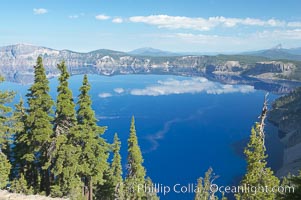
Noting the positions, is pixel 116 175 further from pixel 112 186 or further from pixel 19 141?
pixel 19 141

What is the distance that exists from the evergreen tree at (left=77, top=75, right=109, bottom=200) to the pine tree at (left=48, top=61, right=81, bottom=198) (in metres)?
0.84

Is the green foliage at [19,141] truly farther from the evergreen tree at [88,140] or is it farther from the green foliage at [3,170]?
the evergreen tree at [88,140]

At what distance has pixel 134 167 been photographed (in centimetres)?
5438

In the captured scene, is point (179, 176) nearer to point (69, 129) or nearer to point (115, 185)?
point (115, 185)

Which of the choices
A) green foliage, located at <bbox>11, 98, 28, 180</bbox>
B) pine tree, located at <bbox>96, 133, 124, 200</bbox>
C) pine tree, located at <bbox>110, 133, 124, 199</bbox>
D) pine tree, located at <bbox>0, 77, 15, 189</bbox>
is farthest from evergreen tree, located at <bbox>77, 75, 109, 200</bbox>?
pine tree, located at <bbox>96, 133, 124, 200</bbox>

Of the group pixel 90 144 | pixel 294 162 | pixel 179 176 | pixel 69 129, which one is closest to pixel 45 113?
pixel 69 129

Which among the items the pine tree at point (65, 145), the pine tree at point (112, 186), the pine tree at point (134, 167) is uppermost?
the pine tree at point (65, 145)

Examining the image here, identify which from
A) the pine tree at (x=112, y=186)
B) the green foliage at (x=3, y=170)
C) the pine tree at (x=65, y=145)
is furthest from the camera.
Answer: the pine tree at (x=112, y=186)

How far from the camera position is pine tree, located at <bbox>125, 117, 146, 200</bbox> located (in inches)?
2109

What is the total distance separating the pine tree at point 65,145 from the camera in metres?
39.5

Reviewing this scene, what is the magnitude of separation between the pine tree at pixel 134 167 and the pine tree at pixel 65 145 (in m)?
13.2

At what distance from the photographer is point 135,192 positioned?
5575 cm

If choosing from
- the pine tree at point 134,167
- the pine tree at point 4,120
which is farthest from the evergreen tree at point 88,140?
the pine tree at point 134,167

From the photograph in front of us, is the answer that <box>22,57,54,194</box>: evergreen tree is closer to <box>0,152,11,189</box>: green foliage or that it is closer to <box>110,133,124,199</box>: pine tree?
<box>0,152,11,189</box>: green foliage
